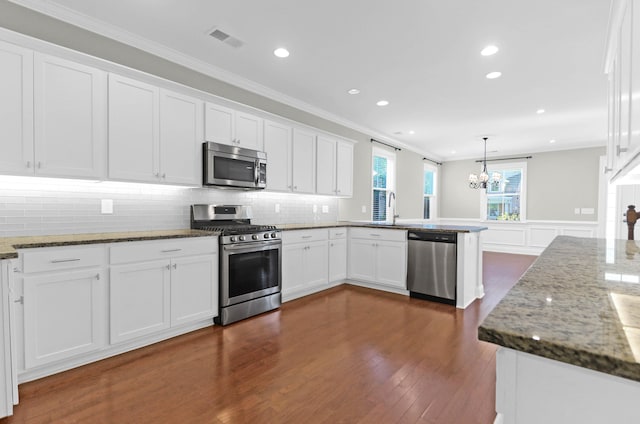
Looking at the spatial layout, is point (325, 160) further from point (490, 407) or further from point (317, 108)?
point (490, 407)

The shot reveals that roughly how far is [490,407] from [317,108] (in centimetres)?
429

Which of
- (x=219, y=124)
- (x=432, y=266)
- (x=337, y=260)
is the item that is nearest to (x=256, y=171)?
(x=219, y=124)

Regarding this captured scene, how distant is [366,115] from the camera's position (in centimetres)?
535

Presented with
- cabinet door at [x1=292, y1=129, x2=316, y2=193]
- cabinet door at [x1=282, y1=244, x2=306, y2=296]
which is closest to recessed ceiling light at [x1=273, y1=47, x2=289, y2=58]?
cabinet door at [x1=292, y1=129, x2=316, y2=193]

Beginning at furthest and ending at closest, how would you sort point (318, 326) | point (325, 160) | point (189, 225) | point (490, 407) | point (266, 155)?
point (325, 160)
point (266, 155)
point (189, 225)
point (318, 326)
point (490, 407)

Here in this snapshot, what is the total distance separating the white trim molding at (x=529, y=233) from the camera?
291 inches

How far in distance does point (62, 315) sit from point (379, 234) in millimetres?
3503

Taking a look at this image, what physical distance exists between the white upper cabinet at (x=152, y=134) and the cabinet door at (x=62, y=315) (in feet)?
3.05

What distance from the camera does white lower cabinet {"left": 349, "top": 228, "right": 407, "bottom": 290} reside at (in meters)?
4.26

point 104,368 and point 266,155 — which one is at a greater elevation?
point 266,155

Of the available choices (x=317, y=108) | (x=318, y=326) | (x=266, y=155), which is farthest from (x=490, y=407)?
(x=317, y=108)

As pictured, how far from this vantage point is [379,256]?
4.46 m

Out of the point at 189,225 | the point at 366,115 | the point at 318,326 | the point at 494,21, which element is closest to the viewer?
the point at 494,21

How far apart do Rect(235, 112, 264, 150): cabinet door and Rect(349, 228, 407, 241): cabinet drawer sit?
73.3 inches
